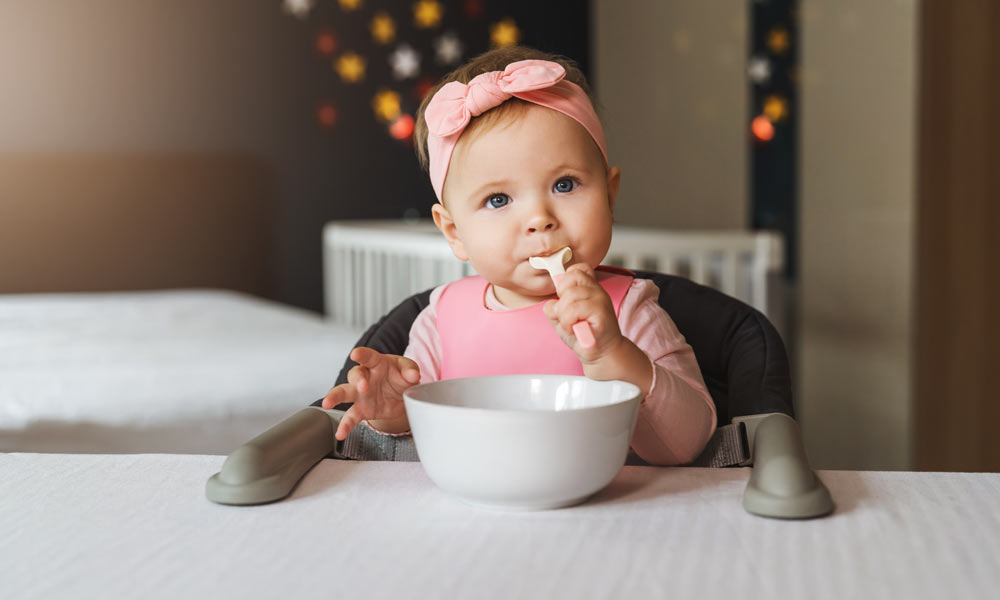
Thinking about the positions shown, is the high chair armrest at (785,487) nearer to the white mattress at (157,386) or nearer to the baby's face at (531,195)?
the baby's face at (531,195)

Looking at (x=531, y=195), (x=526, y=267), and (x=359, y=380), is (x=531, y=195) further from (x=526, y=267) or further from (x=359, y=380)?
(x=359, y=380)

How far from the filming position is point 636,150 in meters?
4.05

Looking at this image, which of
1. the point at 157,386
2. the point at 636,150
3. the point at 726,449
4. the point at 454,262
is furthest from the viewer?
the point at 636,150

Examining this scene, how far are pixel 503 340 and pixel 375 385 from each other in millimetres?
174

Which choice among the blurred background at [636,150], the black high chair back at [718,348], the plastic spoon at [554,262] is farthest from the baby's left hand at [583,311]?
the blurred background at [636,150]

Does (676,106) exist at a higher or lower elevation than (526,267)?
higher

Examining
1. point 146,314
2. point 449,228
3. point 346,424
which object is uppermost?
point 449,228

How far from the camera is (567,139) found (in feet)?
2.42

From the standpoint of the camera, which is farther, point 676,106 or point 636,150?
point 636,150

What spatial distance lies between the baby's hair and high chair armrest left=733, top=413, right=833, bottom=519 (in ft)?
1.09

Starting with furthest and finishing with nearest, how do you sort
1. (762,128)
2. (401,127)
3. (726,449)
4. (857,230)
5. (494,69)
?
1. (401,127)
2. (762,128)
3. (857,230)
4. (494,69)
5. (726,449)

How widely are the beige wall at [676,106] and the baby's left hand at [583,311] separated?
9.25ft

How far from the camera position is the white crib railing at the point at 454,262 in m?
2.07

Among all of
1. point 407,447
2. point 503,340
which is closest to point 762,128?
point 503,340
